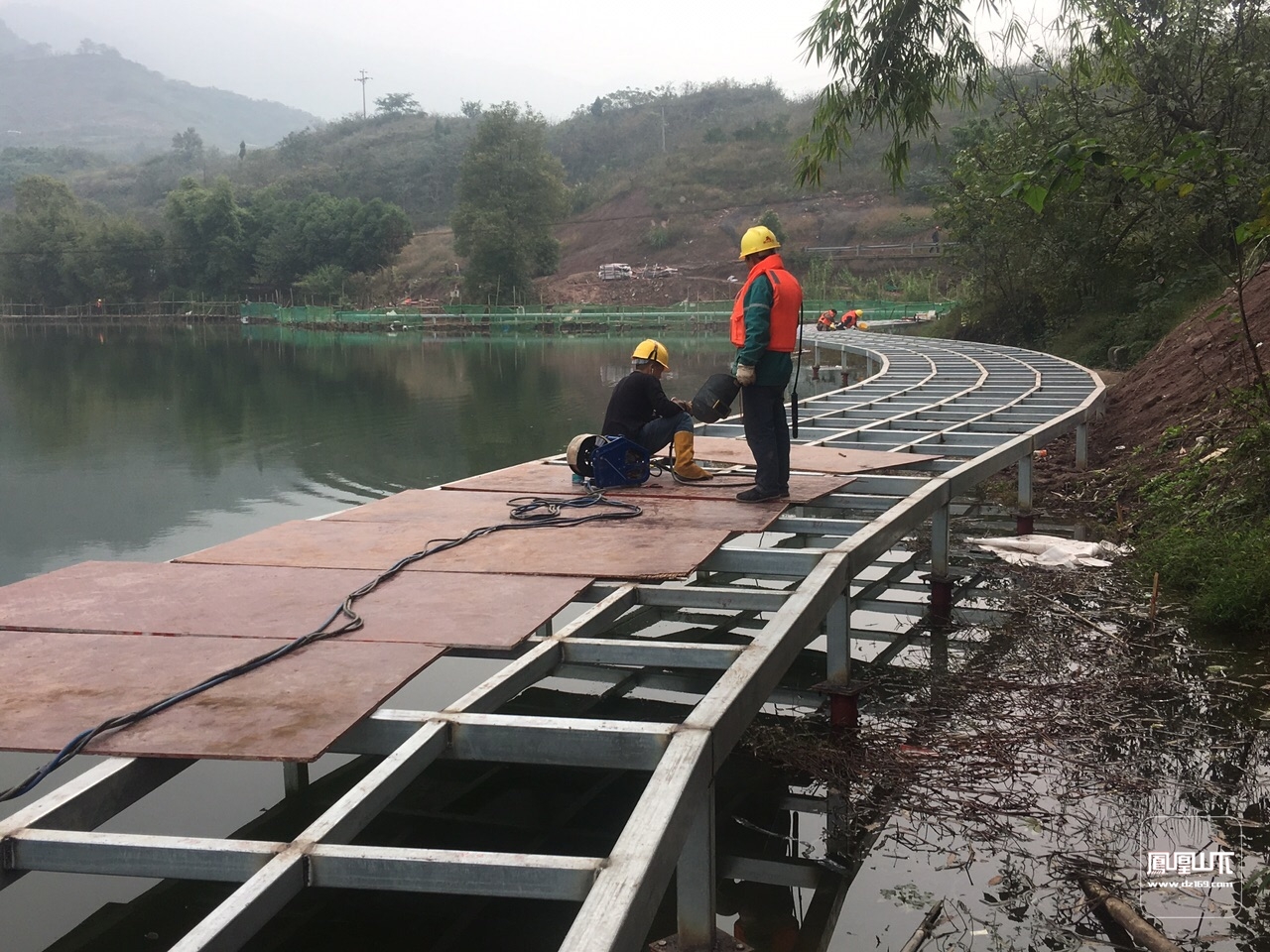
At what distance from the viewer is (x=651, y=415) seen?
8273 millimetres

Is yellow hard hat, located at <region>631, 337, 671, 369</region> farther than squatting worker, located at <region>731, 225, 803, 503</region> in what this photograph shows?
Yes

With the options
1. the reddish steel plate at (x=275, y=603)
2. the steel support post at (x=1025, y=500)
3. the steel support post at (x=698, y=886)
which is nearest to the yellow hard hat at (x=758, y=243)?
the reddish steel plate at (x=275, y=603)

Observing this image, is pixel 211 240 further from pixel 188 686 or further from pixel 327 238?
pixel 188 686

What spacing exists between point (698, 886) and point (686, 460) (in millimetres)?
4838

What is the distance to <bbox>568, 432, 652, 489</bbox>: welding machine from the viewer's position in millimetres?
8172

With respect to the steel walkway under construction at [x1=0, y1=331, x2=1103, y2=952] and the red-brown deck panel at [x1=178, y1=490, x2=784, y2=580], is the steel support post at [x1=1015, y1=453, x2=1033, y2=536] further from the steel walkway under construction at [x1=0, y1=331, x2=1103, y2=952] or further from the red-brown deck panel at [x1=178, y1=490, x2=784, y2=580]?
the red-brown deck panel at [x1=178, y1=490, x2=784, y2=580]

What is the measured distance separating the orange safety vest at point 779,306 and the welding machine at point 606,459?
1.26 metres

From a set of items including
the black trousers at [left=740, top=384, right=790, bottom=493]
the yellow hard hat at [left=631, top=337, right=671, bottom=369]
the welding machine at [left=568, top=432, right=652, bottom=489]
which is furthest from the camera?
the welding machine at [left=568, top=432, right=652, bottom=489]

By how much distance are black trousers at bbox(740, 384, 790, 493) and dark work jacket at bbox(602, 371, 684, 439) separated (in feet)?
2.66

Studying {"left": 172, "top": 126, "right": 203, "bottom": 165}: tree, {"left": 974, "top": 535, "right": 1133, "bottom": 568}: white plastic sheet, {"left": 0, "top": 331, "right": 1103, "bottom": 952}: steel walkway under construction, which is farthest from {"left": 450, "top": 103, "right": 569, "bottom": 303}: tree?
{"left": 172, "top": 126, "right": 203, "bottom": 165}: tree

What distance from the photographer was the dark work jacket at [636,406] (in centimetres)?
812

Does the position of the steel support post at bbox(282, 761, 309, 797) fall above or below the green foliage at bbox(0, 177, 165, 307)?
below

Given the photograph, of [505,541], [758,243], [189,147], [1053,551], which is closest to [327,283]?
[1053,551]

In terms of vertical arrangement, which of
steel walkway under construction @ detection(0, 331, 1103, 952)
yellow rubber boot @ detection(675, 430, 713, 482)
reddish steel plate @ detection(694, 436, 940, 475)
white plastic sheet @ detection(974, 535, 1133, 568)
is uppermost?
yellow rubber boot @ detection(675, 430, 713, 482)
